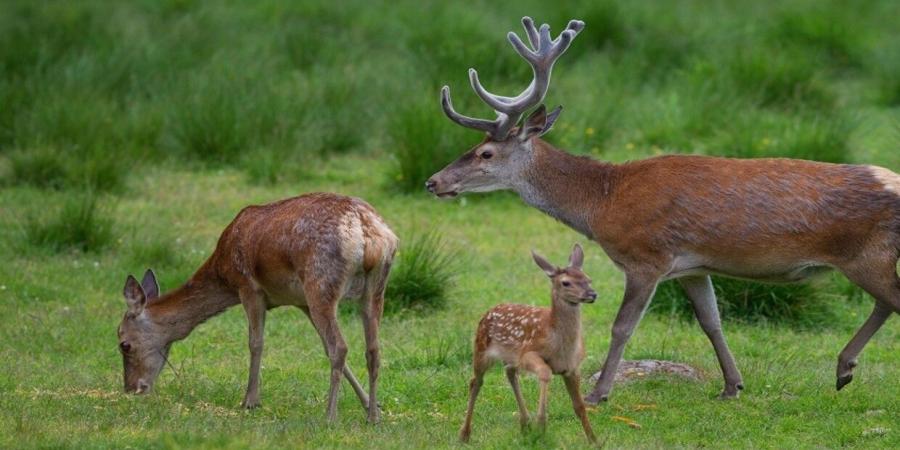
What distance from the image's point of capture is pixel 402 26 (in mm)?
20125

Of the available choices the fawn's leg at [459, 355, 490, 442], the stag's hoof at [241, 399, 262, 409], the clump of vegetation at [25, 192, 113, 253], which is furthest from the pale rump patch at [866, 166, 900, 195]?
the clump of vegetation at [25, 192, 113, 253]

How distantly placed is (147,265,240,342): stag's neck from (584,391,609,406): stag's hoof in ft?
7.17

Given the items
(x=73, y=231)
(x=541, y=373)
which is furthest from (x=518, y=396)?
(x=73, y=231)

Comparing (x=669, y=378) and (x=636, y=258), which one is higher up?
(x=636, y=258)

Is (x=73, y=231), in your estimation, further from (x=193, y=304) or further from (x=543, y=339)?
(x=543, y=339)

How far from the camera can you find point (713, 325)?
981 centimetres

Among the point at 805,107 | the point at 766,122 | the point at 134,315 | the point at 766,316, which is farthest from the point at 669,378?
the point at 805,107

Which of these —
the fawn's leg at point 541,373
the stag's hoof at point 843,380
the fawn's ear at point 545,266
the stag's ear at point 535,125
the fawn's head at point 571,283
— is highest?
the stag's ear at point 535,125

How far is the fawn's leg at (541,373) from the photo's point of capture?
26.0 feet

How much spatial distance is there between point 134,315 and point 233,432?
1.70m

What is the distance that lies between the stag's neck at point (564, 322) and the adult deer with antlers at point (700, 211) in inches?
56.4

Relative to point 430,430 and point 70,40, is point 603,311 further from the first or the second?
point 70,40

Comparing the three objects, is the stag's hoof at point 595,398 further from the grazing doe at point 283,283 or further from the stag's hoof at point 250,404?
the stag's hoof at point 250,404

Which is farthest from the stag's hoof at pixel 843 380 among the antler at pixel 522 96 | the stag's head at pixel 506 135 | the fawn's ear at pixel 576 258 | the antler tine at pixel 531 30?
the antler tine at pixel 531 30
